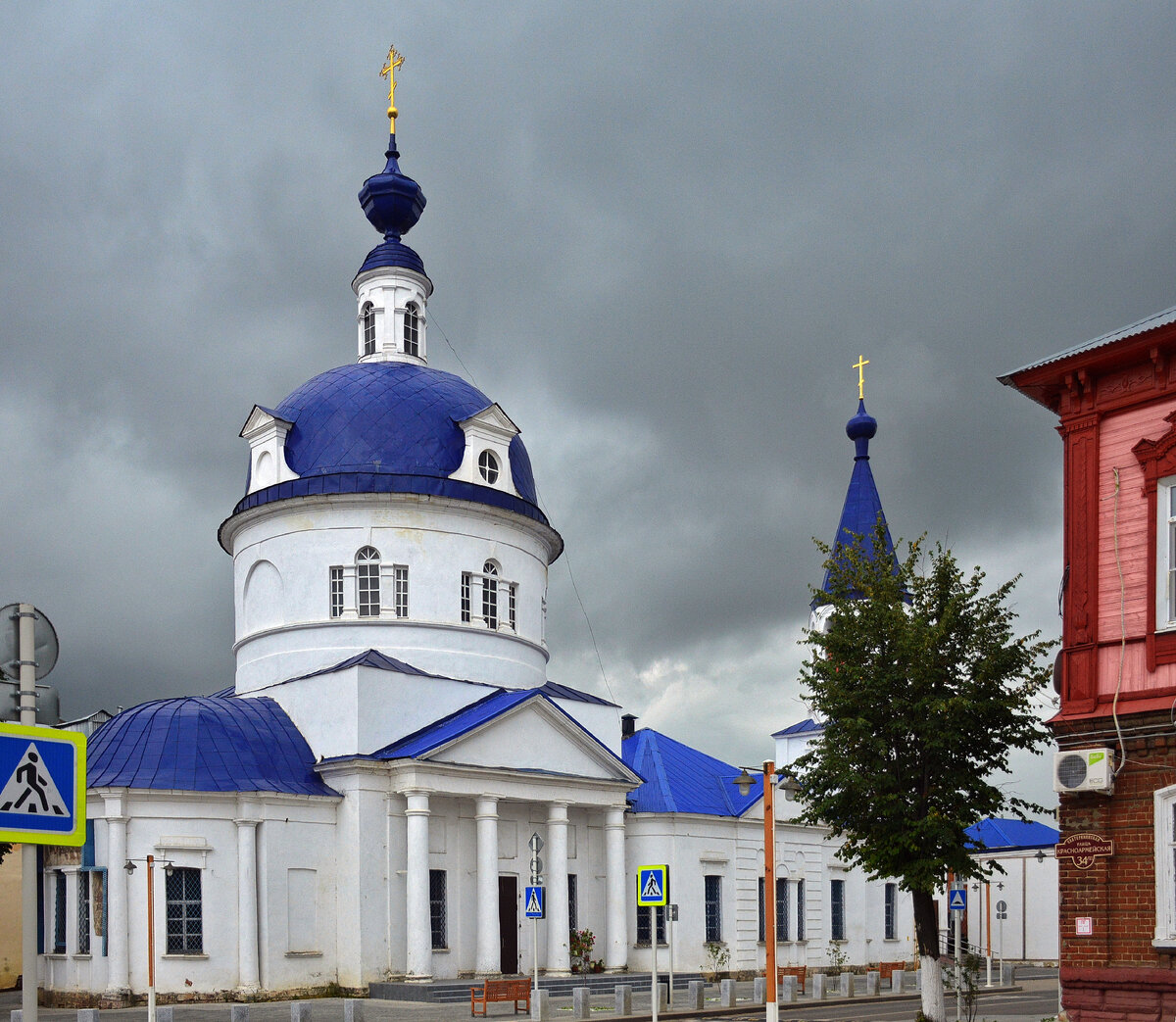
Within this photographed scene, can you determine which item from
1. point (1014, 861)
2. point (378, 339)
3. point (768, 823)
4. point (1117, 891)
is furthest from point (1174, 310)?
point (1014, 861)

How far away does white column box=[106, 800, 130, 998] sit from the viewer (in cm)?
3014

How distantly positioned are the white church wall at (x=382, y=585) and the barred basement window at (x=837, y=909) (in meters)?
13.9

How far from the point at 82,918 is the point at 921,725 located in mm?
19345

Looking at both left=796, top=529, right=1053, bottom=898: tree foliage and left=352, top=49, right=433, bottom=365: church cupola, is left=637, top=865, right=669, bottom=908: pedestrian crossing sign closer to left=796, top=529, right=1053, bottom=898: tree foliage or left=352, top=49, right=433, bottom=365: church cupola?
left=796, top=529, right=1053, bottom=898: tree foliage

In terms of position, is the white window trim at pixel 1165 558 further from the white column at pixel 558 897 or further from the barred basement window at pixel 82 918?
the barred basement window at pixel 82 918

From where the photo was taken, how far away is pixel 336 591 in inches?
1458

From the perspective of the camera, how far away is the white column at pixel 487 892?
110 ft

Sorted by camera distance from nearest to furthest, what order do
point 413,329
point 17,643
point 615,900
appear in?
point 17,643 < point 615,900 < point 413,329

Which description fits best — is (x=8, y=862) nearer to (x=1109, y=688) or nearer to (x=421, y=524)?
(x=421, y=524)

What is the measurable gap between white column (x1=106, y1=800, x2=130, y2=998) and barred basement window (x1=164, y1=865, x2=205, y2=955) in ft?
3.12

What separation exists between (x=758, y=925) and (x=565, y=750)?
9.31m

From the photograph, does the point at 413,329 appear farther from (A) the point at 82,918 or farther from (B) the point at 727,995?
(B) the point at 727,995

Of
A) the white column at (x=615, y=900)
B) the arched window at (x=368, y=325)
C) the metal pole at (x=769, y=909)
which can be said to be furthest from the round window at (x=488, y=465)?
the metal pole at (x=769, y=909)

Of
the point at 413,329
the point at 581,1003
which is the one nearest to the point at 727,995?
the point at 581,1003
